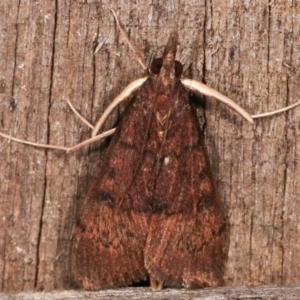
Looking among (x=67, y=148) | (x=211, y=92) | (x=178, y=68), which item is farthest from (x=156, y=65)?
(x=67, y=148)

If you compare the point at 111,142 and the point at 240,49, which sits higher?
the point at 240,49

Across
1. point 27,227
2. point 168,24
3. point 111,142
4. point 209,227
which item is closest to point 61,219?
point 27,227

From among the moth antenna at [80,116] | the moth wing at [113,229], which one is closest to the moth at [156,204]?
the moth wing at [113,229]

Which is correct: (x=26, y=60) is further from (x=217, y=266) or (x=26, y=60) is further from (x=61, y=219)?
(x=217, y=266)

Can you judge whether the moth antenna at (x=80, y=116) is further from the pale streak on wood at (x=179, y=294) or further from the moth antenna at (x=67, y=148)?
the pale streak on wood at (x=179, y=294)

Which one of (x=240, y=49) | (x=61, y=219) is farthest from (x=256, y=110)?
(x=61, y=219)

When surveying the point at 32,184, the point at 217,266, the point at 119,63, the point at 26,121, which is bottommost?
the point at 217,266
